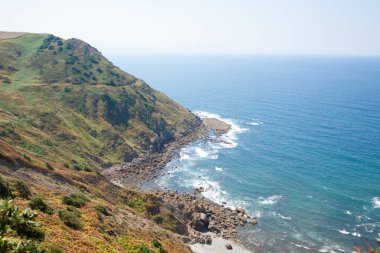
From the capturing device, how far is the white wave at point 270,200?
3825 inches

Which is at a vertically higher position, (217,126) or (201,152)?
(217,126)

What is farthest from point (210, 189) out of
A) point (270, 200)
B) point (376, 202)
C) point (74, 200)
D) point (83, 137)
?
point (74, 200)

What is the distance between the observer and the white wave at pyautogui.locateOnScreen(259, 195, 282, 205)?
319 ft

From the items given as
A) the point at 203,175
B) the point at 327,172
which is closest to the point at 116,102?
the point at 203,175

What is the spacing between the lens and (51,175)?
6084 centimetres

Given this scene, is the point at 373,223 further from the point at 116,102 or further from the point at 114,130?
the point at 116,102

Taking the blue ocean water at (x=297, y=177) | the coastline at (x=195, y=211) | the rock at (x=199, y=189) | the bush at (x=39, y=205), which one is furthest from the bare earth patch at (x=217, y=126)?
the bush at (x=39, y=205)

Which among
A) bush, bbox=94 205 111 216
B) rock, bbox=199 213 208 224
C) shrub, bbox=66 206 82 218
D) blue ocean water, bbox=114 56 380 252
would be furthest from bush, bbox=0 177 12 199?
blue ocean water, bbox=114 56 380 252

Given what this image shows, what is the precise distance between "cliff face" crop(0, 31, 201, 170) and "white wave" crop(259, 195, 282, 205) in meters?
51.8

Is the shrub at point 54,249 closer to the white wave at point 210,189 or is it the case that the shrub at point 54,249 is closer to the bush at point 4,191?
the bush at point 4,191

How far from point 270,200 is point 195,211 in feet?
81.8

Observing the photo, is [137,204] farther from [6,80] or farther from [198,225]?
[6,80]

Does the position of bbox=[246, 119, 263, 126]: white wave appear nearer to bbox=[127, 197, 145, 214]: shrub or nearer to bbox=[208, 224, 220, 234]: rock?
bbox=[208, 224, 220, 234]: rock

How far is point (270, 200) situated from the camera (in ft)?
323
